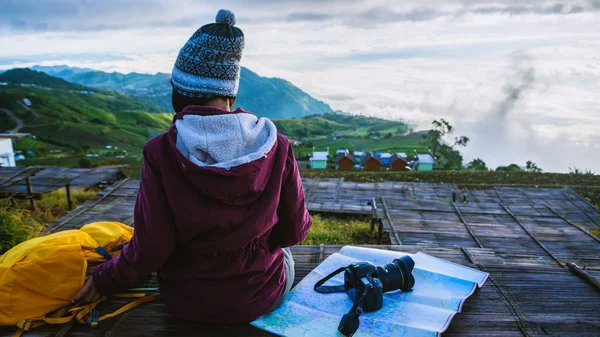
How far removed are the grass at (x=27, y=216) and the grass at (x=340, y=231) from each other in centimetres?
362

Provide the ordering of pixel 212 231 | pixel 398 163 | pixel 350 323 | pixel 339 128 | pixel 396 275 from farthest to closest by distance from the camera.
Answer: pixel 339 128 → pixel 398 163 → pixel 396 275 → pixel 350 323 → pixel 212 231

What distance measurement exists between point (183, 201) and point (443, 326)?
4.52 feet

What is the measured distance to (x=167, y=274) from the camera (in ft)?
5.85

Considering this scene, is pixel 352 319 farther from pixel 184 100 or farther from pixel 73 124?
pixel 73 124

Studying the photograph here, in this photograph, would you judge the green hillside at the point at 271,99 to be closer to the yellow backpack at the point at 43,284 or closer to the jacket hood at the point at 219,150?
the yellow backpack at the point at 43,284

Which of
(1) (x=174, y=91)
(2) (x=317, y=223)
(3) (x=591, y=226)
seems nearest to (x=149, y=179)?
(1) (x=174, y=91)

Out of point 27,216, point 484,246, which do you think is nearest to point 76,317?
point 27,216

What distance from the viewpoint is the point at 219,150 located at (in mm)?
1424

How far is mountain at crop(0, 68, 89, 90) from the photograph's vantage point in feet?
281

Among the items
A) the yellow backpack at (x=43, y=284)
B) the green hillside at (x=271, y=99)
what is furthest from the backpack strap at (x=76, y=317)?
the green hillside at (x=271, y=99)

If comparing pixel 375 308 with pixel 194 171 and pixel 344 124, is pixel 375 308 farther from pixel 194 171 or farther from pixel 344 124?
pixel 344 124

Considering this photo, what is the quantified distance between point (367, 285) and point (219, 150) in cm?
105

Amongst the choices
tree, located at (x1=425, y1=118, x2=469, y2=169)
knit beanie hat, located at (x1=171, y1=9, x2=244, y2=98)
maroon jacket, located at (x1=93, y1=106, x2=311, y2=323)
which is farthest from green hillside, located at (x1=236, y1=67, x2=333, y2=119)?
knit beanie hat, located at (x1=171, y1=9, x2=244, y2=98)

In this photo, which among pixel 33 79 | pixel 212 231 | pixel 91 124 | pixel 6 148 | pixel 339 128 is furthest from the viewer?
pixel 33 79
